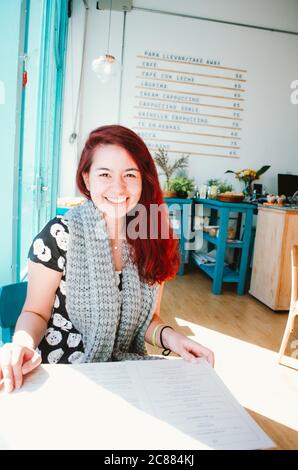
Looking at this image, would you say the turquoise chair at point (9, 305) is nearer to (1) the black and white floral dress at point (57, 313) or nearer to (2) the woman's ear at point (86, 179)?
(1) the black and white floral dress at point (57, 313)

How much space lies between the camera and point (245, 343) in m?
2.62

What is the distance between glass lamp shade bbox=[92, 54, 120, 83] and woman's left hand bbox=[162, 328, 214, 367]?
3.63m

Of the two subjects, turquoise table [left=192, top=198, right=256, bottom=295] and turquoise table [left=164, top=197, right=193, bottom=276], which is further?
turquoise table [left=164, top=197, right=193, bottom=276]

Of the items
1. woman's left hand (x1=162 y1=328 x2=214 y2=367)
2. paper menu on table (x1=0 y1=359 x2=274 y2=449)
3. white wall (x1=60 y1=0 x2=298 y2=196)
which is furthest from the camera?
white wall (x1=60 y1=0 x2=298 y2=196)

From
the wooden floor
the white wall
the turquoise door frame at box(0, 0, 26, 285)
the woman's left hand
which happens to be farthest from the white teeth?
the white wall

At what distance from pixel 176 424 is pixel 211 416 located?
A: 7 cm

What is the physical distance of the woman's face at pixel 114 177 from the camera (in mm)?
1026

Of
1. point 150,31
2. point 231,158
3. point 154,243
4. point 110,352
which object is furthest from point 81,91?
point 110,352

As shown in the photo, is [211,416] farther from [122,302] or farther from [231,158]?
[231,158]

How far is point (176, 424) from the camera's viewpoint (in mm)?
581

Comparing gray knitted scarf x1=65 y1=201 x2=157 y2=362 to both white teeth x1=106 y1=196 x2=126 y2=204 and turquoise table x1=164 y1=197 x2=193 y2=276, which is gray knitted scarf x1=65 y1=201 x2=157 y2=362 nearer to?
white teeth x1=106 y1=196 x2=126 y2=204

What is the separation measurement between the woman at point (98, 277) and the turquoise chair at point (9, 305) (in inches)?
6.5

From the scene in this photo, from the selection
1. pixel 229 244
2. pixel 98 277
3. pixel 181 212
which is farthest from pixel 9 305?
pixel 181 212

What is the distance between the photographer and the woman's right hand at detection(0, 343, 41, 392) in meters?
0.64
